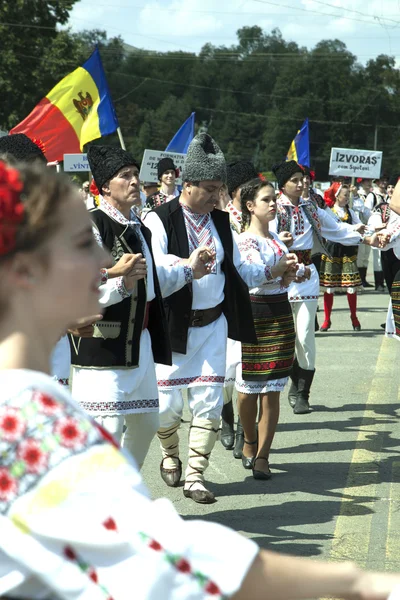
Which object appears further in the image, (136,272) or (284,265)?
(284,265)

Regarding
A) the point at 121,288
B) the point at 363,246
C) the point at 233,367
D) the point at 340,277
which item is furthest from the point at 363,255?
the point at 121,288

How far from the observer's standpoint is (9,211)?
1566 millimetres

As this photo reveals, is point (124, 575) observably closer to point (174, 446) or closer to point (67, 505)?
point (67, 505)

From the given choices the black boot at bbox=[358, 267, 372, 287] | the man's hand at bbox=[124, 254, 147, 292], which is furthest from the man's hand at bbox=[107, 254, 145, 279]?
the black boot at bbox=[358, 267, 372, 287]

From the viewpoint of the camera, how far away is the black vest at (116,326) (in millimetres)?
4902

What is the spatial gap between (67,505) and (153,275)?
12.1ft

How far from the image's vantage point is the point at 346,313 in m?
15.1

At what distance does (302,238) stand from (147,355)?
3711 mm

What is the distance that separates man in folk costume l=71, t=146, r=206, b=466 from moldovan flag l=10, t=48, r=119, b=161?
8254mm

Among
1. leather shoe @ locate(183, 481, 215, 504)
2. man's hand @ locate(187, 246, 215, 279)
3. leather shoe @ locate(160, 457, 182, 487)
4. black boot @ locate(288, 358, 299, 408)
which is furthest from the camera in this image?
black boot @ locate(288, 358, 299, 408)

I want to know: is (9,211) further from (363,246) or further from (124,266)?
(363,246)

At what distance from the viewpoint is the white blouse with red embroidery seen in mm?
1531

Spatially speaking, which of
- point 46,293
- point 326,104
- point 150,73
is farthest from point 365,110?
point 46,293

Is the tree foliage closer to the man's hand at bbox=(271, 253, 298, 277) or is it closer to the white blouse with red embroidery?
the man's hand at bbox=(271, 253, 298, 277)
